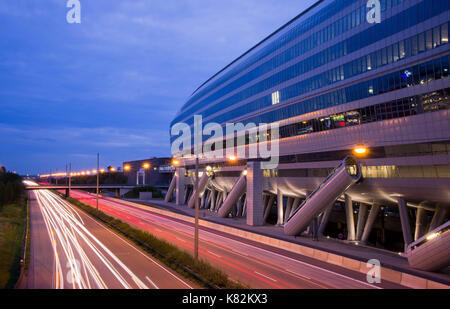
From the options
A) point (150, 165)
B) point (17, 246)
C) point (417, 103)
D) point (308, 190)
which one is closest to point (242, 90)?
point (308, 190)

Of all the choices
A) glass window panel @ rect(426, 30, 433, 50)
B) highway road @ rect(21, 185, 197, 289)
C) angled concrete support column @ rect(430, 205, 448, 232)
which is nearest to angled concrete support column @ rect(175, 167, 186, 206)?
highway road @ rect(21, 185, 197, 289)

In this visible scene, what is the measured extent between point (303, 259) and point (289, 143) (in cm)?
2010

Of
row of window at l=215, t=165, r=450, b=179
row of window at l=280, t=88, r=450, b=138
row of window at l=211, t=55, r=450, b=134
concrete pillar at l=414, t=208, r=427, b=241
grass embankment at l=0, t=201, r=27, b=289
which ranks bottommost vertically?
grass embankment at l=0, t=201, r=27, b=289

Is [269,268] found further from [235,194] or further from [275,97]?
[275,97]

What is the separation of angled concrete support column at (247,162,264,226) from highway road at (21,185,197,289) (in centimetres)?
1873

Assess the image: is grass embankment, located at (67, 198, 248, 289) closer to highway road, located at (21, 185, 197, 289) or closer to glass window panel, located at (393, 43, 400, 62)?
highway road, located at (21, 185, 197, 289)

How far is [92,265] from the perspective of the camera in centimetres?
2298

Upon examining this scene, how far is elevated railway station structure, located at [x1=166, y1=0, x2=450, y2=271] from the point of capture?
83.1 ft

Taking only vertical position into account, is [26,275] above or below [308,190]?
below

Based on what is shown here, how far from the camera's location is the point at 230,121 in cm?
6316

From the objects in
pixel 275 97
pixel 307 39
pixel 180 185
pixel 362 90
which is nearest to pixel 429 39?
pixel 362 90

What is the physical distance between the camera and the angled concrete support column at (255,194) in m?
46.3

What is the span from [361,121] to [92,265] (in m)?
26.6
